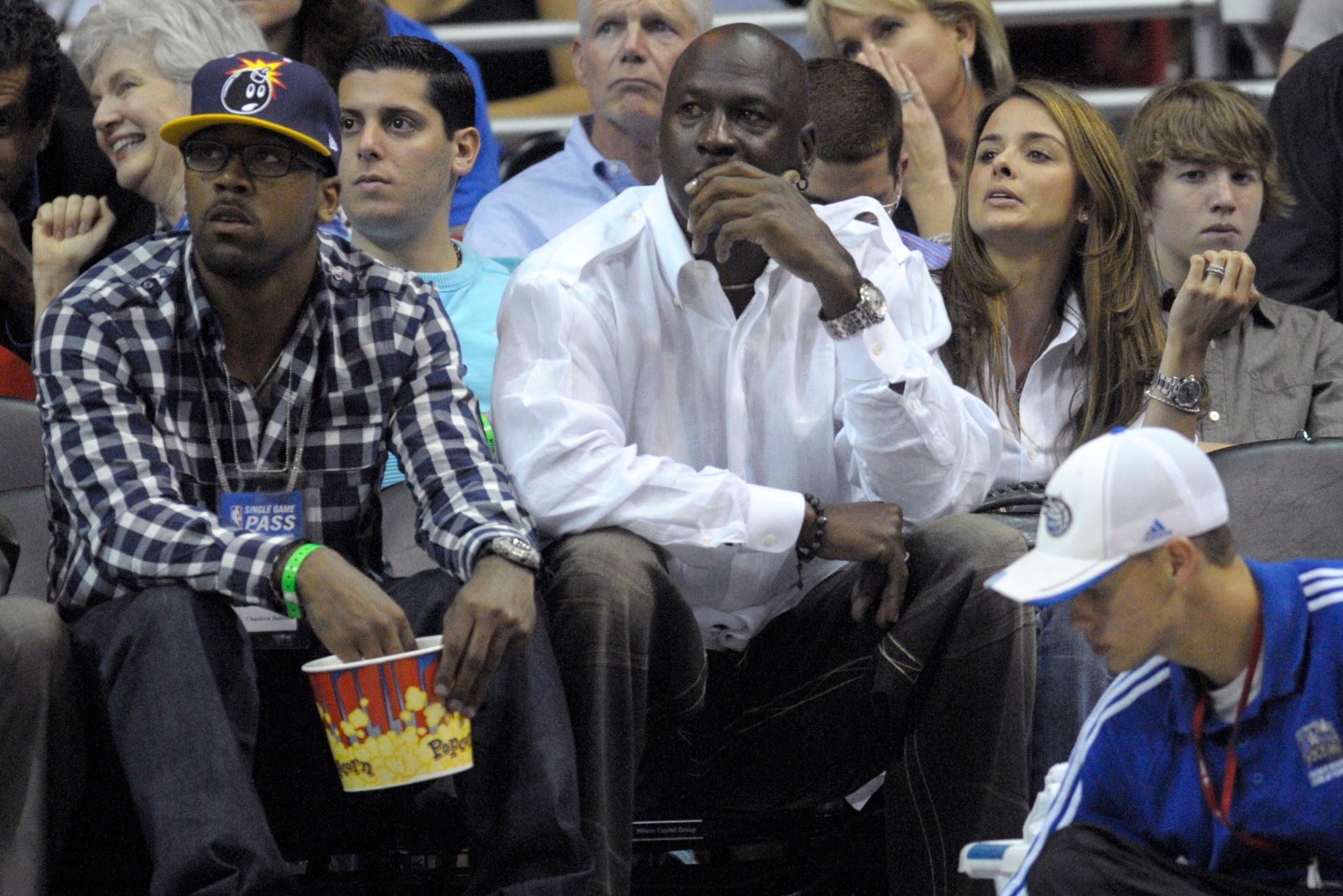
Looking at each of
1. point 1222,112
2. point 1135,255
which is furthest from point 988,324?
point 1222,112

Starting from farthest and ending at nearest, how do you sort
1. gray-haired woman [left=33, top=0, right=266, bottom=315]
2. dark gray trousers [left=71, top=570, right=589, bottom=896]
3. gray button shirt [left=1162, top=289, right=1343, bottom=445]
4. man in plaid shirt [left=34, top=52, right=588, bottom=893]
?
1. gray-haired woman [left=33, top=0, right=266, bottom=315]
2. gray button shirt [left=1162, top=289, right=1343, bottom=445]
3. man in plaid shirt [left=34, top=52, right=588, bottom=893]
4. dark gray trousers [left=71, top=570, right=589, bottom=896]

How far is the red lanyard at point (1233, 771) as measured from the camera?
2305 mm

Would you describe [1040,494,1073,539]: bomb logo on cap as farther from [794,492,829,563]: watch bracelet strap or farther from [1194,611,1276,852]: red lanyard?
[794,492,829,563]: watch bracelet strap

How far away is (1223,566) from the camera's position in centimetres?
231

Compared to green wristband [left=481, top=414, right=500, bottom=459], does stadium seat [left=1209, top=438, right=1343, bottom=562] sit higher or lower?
lower

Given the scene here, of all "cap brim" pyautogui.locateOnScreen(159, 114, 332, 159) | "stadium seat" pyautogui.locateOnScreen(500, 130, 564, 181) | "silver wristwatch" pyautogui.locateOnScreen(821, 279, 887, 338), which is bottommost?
"silver wristwatch" pyautogui.locateOnScreen(821, 279, 887, 338)

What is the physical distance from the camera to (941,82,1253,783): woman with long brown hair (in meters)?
3.47

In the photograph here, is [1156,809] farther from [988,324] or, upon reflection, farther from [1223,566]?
[988,324]

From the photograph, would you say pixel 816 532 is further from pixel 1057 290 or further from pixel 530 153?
pixel 530 153

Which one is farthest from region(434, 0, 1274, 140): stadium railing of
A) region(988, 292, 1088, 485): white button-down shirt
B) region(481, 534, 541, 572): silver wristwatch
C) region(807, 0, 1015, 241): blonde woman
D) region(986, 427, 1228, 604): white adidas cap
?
region(986, 427, 1228, 604): white adidas cap

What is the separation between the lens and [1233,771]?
2.30 meters

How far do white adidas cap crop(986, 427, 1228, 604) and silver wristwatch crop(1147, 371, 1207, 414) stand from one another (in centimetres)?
109

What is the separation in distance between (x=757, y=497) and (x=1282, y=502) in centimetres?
92

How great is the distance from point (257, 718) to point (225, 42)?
6.19 feet
